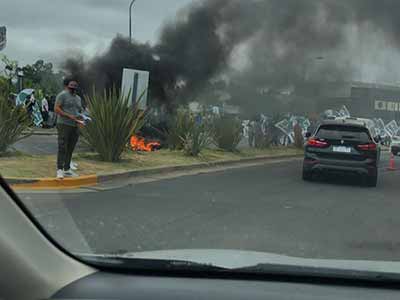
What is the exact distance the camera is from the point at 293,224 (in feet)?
23.3

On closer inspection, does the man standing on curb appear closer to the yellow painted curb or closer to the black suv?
the yellow painted curb

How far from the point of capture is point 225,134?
19.1m

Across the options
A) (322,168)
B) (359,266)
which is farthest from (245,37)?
(359,266)


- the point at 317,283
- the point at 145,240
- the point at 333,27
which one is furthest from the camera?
the point at 333,27

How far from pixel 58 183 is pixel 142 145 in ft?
24.8

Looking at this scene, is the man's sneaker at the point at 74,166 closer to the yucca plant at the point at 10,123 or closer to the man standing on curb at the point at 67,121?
the man standing on curb at the point at 67,121

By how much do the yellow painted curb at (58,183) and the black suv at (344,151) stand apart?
4.63 m

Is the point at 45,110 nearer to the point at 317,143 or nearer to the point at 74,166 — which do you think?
the point at 74,166

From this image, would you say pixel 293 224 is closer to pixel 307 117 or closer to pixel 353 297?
pixel 353 297

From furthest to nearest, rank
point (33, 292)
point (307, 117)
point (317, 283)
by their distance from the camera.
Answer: point (307, 117), point (317, 283), point (33, 292)

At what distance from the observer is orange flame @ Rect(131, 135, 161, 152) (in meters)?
16.4

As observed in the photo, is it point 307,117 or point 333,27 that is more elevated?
point 333,27

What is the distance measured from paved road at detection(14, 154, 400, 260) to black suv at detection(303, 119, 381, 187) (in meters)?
0.47

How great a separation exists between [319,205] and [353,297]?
685 centimetres
